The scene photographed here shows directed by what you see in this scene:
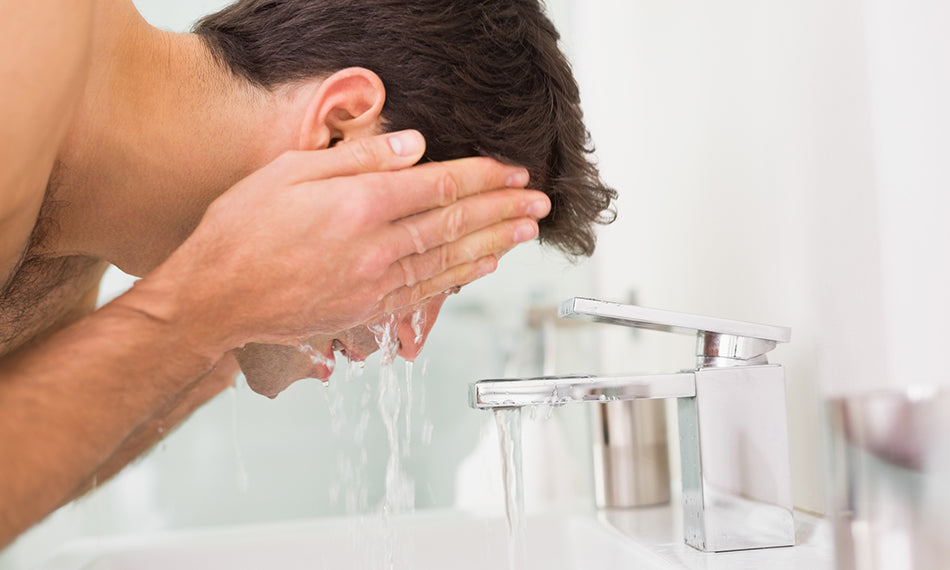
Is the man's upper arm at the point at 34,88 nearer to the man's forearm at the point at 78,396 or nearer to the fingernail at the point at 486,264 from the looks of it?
the man's forearm at the point at 78,396

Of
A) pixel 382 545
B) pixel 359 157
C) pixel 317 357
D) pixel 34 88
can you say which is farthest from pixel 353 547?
pixel 34 88

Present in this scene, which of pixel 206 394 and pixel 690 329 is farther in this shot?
pixel 206 394

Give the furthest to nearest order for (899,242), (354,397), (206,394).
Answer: (354,397), (206,394), (899,242)

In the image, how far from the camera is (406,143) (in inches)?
27.0

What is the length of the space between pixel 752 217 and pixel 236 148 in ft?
1.69

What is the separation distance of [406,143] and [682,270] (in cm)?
49

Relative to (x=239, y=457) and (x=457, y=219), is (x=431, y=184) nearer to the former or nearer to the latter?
(x=457, y=219)

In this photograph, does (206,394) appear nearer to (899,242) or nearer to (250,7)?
(250,7)

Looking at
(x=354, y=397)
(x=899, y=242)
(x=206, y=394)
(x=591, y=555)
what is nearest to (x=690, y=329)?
(x=899, y=242)

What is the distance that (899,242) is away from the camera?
577mm

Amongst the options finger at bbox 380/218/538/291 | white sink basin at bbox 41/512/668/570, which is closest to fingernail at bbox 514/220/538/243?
finger at bbox 380/218/538/291

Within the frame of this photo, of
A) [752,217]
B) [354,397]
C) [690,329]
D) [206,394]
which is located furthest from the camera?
[354,397]

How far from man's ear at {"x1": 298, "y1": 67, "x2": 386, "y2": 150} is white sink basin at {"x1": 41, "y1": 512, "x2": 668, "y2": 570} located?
1.54 feet

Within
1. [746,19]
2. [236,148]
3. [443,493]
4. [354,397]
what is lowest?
[443,493]
